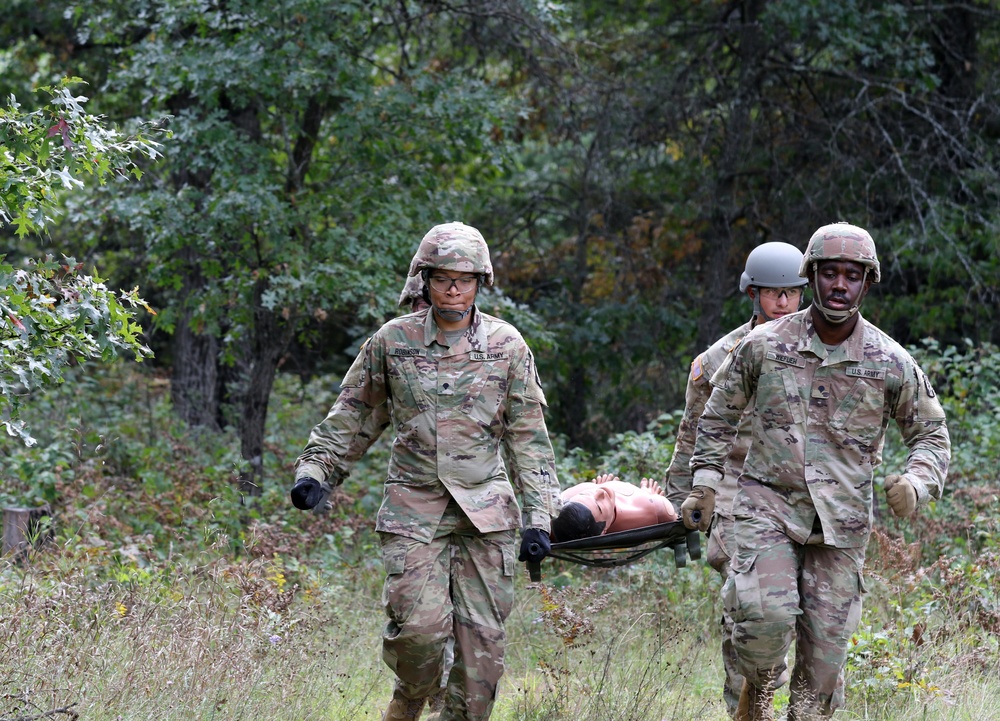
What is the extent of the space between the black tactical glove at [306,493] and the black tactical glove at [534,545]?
2.92ft

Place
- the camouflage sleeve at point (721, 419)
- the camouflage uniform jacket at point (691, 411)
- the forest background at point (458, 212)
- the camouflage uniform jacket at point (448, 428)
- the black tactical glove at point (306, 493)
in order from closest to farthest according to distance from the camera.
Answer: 1. the black tactical glove at point (306, 493)
2. the camouflage uniform jacket at point (448, 428)
3. the camouflage sleeve at point (721, 419)
4. the camouflage uniform jacket at point (691, 411)
5. the forest background at point (458, 212)

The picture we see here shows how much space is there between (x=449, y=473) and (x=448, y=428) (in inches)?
7.8

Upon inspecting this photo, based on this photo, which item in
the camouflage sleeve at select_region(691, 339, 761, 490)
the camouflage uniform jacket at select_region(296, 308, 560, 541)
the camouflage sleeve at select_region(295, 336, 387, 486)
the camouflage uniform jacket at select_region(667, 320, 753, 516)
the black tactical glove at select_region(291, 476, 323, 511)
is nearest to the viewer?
the black tactical glove at select_region(291, 476, 323, 511)

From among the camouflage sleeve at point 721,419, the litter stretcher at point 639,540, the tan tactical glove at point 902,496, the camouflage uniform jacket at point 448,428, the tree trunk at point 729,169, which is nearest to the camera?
the tan tactical glove at point 902,496

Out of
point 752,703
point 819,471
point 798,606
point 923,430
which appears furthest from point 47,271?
point 923,430

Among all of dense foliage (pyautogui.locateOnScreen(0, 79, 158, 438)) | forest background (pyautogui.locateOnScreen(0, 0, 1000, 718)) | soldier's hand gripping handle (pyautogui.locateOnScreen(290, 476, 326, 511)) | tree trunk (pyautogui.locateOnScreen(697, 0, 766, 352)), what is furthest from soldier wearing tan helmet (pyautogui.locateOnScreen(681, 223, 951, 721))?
tree trunk (pyautogui.locateOnScreen(697, 0, 766, 352))

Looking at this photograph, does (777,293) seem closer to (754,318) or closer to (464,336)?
(754,318)

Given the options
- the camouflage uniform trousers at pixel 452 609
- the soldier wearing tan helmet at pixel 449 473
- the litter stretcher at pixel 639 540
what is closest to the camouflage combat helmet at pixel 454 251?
the soldier wearing tan helmet at pixel 449 473

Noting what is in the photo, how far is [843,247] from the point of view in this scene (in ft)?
16.8

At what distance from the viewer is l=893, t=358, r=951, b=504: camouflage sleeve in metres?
4.98

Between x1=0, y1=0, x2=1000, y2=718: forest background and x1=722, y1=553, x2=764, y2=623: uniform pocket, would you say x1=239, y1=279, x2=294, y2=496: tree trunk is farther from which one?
x1=722, y1=553, x2=764, y2=623: uniform pocket

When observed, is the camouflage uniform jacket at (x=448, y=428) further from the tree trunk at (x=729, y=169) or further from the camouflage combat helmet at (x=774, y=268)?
the tree trunk at (x=729, y=169)

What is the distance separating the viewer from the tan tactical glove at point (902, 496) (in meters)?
4.76

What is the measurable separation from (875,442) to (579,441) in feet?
30.7
